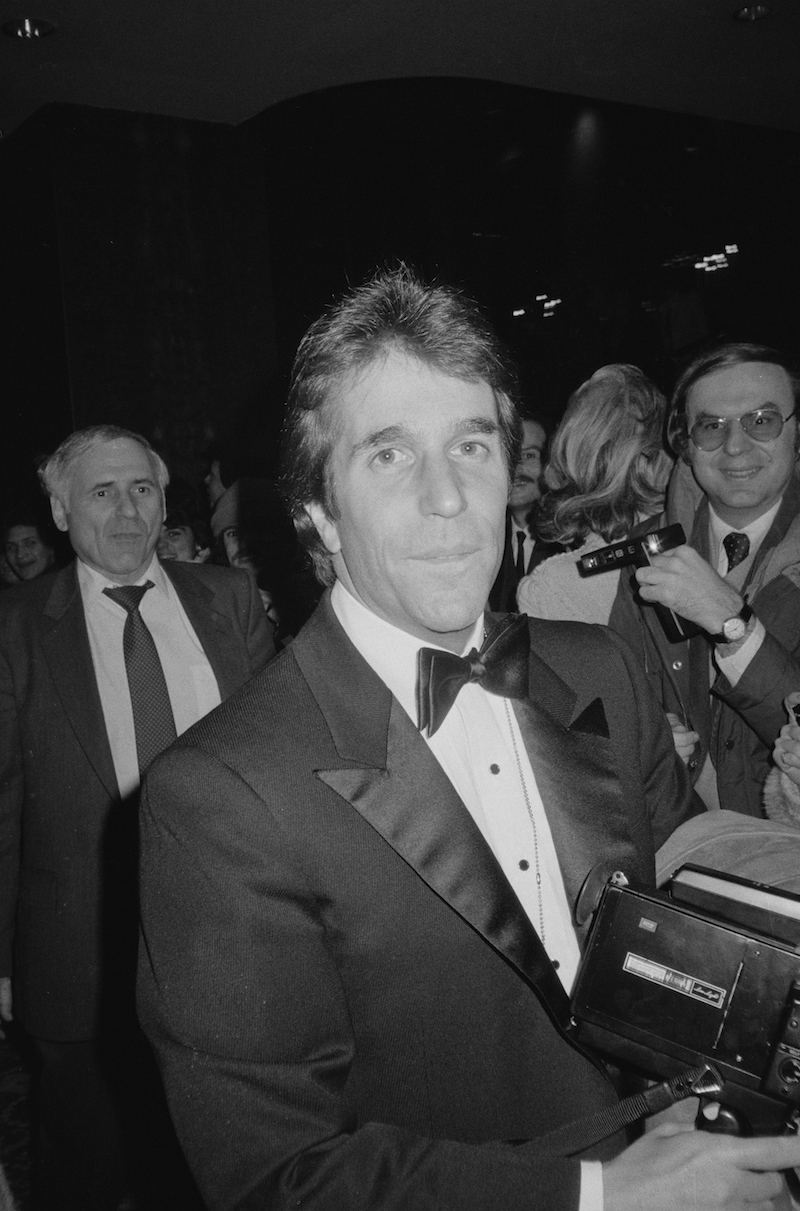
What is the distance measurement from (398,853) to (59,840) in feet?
5.58

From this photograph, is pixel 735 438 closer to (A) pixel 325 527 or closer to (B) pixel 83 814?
(A) pixel 325 527

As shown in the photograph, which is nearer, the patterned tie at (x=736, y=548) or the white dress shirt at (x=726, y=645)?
the white dress shirt at (x=726, y=645)

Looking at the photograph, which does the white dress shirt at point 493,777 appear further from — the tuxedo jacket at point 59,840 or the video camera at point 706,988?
the tuxedo jacket at point 59,840

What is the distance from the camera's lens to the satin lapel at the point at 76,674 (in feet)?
8.50

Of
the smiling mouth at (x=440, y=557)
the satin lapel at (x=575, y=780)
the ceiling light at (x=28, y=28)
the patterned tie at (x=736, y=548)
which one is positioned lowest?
the satin lapel at (x=575, y=780)

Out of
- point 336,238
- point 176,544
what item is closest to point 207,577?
point 176,544

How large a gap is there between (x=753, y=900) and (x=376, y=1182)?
53cm

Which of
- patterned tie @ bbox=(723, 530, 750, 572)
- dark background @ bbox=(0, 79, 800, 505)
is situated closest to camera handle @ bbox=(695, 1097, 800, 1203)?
patterned tie @ bbox=(723, 530, 750, 572)

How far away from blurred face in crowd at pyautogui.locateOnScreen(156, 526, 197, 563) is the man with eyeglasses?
2676 millimetres

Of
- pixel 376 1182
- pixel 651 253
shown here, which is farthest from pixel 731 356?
pixel 651 253

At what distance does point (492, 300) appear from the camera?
6.64m

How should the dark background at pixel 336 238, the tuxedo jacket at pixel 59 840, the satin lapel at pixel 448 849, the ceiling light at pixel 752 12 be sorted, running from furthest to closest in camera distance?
the dark background at pixel 336 238, the ceiling light at pixel 752 12, the tuxedo jacket at pixel 59 840, the satin lapel at pixel 448 849

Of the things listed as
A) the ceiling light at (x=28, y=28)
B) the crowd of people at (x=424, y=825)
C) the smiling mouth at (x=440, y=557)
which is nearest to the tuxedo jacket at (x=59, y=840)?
the crowd of people at (x=424, y=825)

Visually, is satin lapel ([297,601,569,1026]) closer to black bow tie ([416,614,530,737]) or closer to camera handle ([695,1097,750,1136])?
black bow tie ([416,614,530,737])
